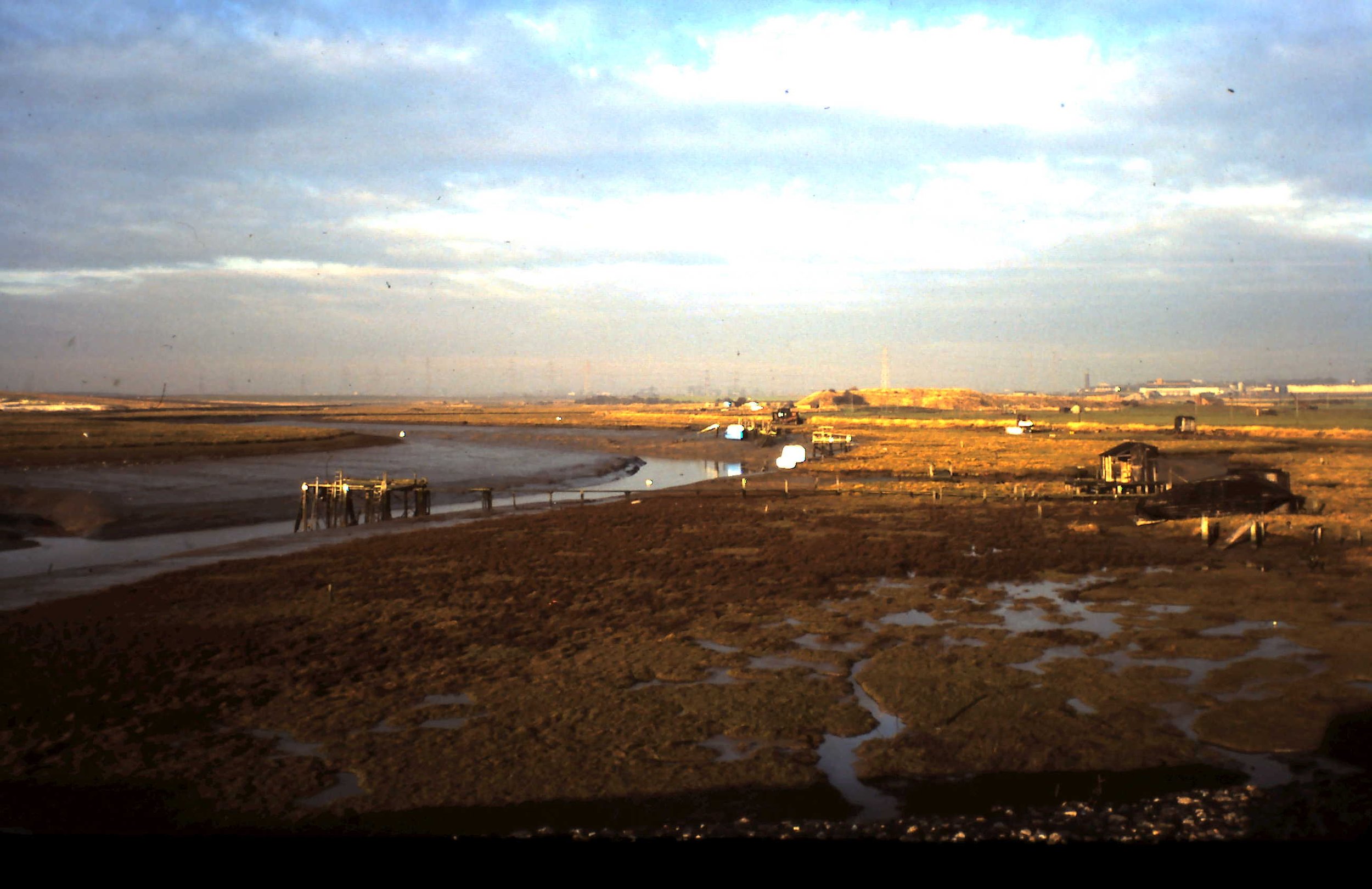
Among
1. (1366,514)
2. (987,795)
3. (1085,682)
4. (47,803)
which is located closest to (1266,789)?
(987,795)

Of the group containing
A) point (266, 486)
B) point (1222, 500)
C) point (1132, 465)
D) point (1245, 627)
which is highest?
point (1132, 465)

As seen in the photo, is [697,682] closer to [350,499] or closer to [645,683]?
[645,683]

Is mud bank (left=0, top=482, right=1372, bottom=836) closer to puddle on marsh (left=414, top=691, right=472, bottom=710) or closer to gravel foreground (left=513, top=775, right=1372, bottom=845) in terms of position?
puddle on marsh (left=414, top=691, right=472, bottom=710)

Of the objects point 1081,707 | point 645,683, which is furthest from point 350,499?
point 1081,707

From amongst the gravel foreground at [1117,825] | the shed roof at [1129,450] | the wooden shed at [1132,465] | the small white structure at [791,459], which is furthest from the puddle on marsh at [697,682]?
the small white structure at [791,459]

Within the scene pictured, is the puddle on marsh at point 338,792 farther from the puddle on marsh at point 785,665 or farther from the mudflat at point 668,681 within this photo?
the puddle on marsh at point 785,665

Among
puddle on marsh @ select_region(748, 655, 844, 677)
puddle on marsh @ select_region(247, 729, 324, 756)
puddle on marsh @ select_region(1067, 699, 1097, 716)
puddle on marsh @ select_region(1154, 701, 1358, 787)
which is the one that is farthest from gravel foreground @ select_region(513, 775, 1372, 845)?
puddle on marsh @ select_region(748, 655, 844, 677)

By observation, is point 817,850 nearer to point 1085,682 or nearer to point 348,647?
point 1085,682
